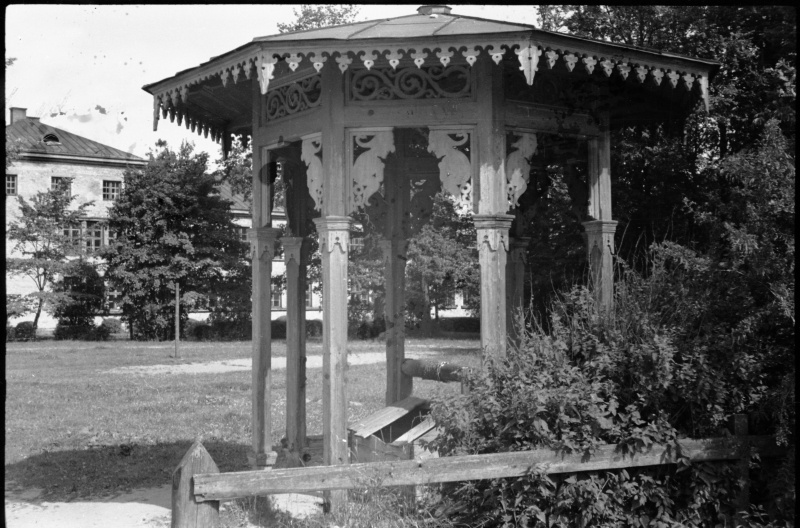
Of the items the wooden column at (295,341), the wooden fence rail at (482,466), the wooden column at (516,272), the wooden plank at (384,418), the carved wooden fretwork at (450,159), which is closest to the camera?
the wooden fence rail at (482,466)

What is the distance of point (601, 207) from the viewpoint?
26.4 ft

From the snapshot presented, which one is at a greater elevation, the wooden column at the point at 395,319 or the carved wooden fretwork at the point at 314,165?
the carved wooden fretwork at the point at 314,165

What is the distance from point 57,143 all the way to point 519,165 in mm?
45526

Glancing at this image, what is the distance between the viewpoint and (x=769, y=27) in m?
14.5

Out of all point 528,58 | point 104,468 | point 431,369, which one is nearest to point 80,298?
point 104,468

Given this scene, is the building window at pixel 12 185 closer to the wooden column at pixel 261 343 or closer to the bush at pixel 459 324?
the bush at pixel 459 324

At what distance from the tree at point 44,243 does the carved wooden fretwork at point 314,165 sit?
117 feet

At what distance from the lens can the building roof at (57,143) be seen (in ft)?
148

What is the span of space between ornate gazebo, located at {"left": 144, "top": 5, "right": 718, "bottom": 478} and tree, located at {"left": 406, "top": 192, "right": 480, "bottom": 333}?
97.2ft

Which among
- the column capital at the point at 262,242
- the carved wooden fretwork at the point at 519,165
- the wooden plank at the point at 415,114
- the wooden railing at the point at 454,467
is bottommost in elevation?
the wooden railing at the point at 454,467

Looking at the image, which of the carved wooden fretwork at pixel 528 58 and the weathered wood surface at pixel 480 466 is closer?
the weathered wood surface at pixel 480 466

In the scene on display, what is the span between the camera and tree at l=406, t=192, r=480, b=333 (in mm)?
38969

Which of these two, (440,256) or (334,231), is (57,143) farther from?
(334,231)

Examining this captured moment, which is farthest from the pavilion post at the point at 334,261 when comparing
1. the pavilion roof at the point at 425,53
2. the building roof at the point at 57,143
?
the building roof at the point at 57,143
